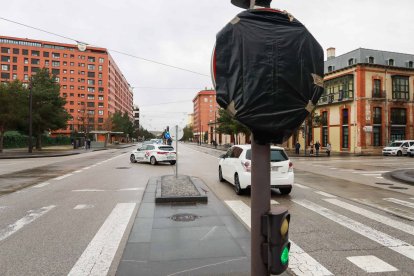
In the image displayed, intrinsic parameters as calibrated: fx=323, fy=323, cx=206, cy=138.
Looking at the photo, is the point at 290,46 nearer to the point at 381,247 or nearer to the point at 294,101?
the point at 294,101

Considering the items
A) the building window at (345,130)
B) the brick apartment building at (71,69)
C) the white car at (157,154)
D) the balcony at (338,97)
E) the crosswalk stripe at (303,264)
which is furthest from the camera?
the brick apartment building at (71,69)

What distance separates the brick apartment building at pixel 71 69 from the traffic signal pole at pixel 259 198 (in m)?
95.3

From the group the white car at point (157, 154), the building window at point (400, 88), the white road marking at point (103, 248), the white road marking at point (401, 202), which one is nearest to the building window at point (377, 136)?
the building window at point (400, 88)

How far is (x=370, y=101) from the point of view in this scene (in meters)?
40.6

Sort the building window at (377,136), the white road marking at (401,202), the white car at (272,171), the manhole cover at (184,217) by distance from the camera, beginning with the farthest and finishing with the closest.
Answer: the building window at (377,136) → the white car at (272,171) → the white road marking at (401,202) → the manhole cover at (184,217)

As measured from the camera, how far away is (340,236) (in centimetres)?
566

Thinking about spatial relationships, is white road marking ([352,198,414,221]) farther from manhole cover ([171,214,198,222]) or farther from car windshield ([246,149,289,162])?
manhole cover ([171,214,198,222])

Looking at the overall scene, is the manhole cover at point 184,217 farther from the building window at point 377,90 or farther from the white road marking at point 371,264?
the building window at point 377,90

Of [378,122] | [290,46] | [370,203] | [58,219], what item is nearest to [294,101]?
[290,46]

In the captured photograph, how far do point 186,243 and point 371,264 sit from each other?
2.64 m

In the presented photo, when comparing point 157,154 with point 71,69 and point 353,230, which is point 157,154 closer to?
point 353,230

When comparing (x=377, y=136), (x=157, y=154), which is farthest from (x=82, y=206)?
(x=377, y=136)

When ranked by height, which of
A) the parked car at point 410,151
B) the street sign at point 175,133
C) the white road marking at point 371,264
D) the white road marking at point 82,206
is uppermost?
the street sign at point 175,133

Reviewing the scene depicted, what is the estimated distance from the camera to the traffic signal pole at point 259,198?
204 cm
